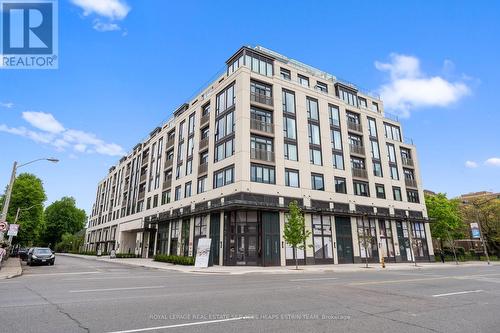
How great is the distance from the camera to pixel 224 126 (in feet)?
110

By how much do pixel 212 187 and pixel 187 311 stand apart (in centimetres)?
2536

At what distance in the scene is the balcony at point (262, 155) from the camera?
3026 centimetres

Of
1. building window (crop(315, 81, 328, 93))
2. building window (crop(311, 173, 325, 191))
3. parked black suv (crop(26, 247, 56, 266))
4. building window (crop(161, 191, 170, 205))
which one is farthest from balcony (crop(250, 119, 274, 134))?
parked black suv (crop(26, 247, 56, 266))

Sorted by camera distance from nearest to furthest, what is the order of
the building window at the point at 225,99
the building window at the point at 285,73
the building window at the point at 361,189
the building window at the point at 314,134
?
the building window at the point at 225,99 → the building window at the point at 314,134 → the building window at the point at 285,73 → the building window at the point at 361,189

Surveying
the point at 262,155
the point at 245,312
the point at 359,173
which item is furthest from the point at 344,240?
the point at 245,312

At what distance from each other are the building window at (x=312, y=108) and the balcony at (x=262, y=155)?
8.56 meters

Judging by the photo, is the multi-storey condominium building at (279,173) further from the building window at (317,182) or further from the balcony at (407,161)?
the balcony at (407,161)

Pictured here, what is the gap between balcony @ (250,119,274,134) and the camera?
3141 cm

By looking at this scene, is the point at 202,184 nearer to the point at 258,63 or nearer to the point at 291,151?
the point at 291,151

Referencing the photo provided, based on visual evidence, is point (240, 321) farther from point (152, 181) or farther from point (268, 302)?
point (152, 181)

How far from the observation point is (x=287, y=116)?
113ft

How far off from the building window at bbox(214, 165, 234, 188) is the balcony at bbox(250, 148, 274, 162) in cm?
247

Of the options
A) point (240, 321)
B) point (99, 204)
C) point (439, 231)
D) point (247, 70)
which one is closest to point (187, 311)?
point (240, 321)

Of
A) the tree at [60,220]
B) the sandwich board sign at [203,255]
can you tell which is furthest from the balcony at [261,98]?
the tree at [60,220]
